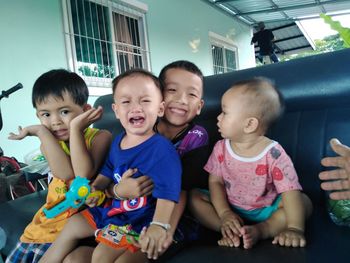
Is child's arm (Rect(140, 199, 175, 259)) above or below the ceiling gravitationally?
below

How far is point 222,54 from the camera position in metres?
8.03

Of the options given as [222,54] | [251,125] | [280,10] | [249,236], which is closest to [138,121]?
[251,125]

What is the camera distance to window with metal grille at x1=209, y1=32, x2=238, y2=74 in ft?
24.7

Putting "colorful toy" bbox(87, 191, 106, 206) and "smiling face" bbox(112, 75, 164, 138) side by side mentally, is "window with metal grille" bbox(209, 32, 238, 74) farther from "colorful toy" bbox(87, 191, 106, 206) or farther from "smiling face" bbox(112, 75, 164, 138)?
"colorful toy" bbox(87, 191, 106, 206)

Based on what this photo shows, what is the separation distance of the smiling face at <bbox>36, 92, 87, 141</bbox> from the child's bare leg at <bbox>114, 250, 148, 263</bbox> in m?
0.57

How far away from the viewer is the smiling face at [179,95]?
51.9 inches

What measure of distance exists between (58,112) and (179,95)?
0.48 metres

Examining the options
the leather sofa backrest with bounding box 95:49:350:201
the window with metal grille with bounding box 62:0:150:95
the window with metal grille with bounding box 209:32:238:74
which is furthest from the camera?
the window with metal grille with bounding box 209:32:238:74

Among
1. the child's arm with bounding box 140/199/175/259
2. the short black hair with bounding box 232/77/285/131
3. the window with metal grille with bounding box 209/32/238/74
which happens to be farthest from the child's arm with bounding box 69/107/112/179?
the window with metal grille with bounding box 209/32/238/74

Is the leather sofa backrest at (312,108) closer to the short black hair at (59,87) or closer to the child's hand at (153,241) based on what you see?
the child's hand at (153,241)

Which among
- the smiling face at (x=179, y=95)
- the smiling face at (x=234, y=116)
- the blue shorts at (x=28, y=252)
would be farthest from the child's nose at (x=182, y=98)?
the blue shorts at (x=28, y=252)

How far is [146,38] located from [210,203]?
431cm

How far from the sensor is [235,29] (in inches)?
340

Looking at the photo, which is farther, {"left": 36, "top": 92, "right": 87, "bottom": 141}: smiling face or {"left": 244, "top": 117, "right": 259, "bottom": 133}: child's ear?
{"left": 36, "top": 92, "right": 87, "bottom": 141}: smiling face
